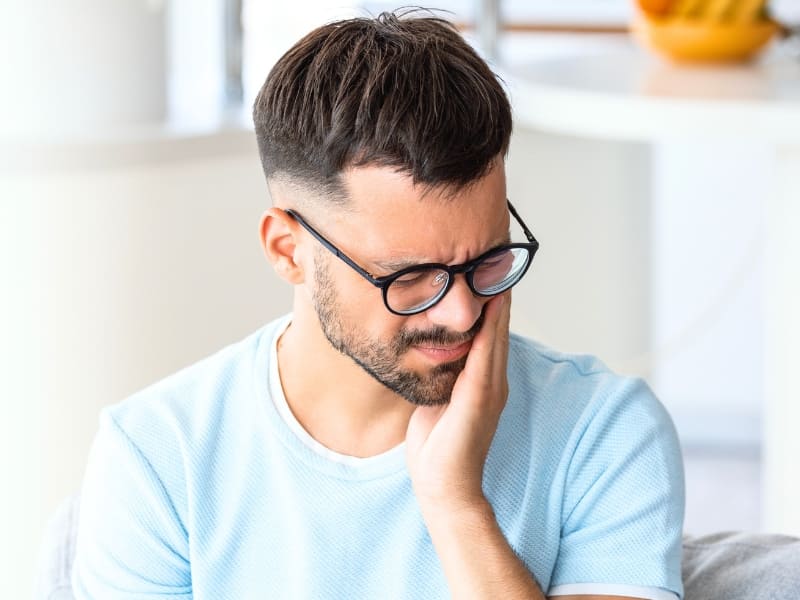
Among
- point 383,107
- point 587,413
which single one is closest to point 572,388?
point 587,413

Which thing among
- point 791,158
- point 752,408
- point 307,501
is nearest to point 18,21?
point 307,501

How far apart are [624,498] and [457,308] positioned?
0.89 ft

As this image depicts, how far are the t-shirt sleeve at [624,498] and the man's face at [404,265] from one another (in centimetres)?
17

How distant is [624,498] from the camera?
1330 mm

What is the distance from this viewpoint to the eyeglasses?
1239mm

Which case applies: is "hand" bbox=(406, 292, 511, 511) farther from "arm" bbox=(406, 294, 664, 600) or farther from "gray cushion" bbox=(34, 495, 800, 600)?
"gray cushion" bbox=(34, 495, 800, 600)

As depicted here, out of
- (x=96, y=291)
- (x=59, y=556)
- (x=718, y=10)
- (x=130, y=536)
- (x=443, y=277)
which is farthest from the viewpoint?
(x=718, y=10)

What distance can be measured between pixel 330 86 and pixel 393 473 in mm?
404

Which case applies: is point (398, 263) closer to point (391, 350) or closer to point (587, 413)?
point (391, 350)

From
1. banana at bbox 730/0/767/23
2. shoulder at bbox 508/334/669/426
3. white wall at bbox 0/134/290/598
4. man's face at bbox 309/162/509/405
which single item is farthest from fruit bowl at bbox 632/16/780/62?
man's face at bbox 309/162/509/405

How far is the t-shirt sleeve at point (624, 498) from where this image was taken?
131 cm

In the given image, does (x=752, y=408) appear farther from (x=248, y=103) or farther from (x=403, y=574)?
(x=403, y=574)

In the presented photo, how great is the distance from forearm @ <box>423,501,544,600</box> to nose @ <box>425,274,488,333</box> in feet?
0.61

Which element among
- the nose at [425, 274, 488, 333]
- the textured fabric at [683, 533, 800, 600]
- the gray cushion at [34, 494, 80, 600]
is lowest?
the gray cushion at [34, 494, 80, 600]
